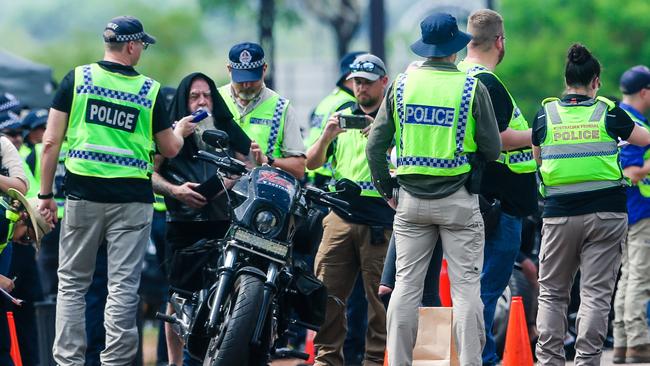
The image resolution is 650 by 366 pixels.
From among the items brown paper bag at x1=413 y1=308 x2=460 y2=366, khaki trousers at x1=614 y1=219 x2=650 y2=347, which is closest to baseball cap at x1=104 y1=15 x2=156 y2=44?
brown paper bag at x1=413 y1=308 x2=460 y2=366

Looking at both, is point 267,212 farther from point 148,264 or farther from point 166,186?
point 148,264

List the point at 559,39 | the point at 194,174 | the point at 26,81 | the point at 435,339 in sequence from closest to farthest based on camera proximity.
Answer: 1. the point at 435,339
2. the point at 194,174
3. the point at 26,81
4. the point at 559,39

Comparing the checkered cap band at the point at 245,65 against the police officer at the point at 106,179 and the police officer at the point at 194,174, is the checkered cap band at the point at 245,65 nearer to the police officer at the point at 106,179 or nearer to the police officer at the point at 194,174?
the police officer at the point at 194,174

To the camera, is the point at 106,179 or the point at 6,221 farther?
the point at 106,179

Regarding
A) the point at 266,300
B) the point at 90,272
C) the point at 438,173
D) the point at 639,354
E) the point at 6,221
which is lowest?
the point at 639,354

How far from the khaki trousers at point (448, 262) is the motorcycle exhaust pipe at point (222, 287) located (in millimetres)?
986

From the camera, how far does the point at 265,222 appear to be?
9.41m

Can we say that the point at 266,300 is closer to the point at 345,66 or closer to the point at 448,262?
the point at 448,262

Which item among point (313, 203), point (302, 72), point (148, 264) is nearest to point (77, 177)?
point (313, 203)

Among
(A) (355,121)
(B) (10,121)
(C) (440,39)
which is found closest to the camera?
(C) (440,39)

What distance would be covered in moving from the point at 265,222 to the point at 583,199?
2047mm

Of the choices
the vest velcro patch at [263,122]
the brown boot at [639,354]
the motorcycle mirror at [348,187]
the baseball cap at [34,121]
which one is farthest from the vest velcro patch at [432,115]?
the baseball cap at [34,121]

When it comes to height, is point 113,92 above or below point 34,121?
below

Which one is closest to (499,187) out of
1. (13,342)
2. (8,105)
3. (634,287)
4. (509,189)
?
(509,189)
